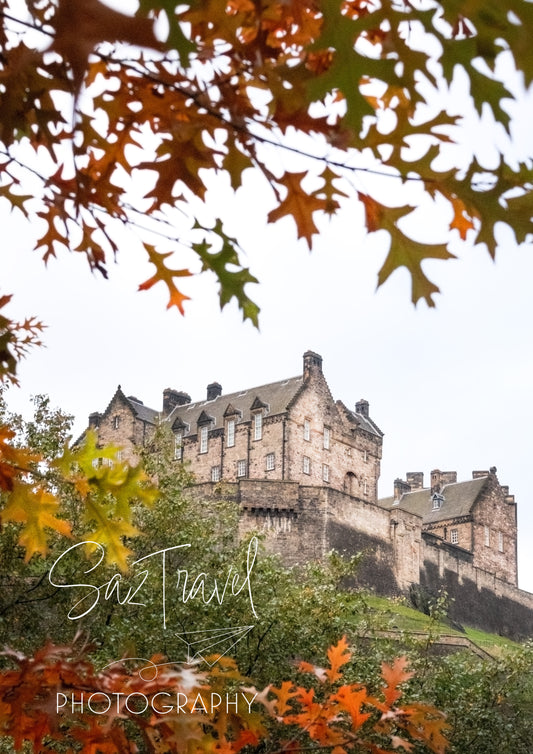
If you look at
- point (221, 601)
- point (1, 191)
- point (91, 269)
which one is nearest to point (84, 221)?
point (91, 269)

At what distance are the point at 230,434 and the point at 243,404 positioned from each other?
1.98 meters

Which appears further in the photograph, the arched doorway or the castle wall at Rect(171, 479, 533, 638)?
the arched doorway

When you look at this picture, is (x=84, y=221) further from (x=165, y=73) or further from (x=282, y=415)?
(x=282, y=415)

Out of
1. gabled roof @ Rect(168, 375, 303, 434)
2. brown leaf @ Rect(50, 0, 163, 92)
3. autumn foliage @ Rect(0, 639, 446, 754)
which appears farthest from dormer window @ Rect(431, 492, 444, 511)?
brown leaf @ Rect(50, 0, 163, 92)

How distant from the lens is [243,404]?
5175cm

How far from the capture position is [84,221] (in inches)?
109

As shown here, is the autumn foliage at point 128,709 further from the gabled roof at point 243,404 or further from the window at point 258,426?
the window at point 258,426

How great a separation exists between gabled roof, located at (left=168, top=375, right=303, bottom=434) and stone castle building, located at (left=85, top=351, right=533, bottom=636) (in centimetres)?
9

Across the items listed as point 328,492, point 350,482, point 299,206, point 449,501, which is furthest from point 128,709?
point 449,501

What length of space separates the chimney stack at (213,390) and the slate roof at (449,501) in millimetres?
14400

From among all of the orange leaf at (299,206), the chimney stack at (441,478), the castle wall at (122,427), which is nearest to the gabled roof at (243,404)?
the castle wall at (122,427)

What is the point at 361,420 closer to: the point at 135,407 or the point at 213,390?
the point at 213,390

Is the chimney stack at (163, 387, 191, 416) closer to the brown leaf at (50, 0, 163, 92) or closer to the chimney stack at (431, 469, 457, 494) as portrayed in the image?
the chimney stack at (431, 469, 457, 494)

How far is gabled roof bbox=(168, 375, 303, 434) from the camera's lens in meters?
49.7
